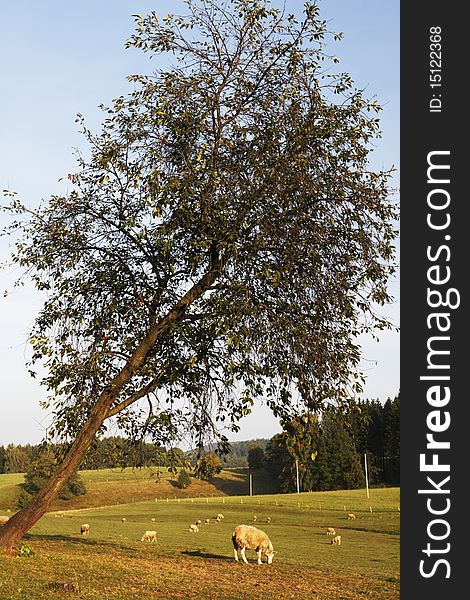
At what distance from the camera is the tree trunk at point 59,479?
764 inches

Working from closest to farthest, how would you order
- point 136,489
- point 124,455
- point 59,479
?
point 59,479 < point 124,455 < point 136,489

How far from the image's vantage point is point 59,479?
→ 1964 cm

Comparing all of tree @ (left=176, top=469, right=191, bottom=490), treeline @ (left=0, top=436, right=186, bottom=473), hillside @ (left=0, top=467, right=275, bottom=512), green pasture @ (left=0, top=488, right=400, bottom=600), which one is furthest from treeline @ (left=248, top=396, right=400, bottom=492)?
treeline @ (left=0, top=436, right=186, bottom=473)

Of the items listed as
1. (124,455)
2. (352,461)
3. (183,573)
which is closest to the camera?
(183,573)

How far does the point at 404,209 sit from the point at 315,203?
6046mm

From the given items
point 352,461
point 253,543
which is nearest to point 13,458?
point 352,461

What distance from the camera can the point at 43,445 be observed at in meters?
20.5

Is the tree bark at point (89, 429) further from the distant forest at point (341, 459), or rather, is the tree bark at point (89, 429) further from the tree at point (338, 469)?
the tree at point (338, 469)

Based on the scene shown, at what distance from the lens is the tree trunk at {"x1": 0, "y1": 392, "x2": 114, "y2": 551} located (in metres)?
19.4

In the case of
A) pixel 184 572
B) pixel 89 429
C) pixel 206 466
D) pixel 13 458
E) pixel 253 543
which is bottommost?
pixel 13 458

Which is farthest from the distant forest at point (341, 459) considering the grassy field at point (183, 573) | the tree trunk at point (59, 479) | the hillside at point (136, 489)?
the tree trunk at point (59, 479)

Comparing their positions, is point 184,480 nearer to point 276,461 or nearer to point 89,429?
point 276,461

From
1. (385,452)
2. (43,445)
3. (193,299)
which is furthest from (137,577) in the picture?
(385,452)

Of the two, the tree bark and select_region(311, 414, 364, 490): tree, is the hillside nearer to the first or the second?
select_region(311, 414, 364, 490): tree
